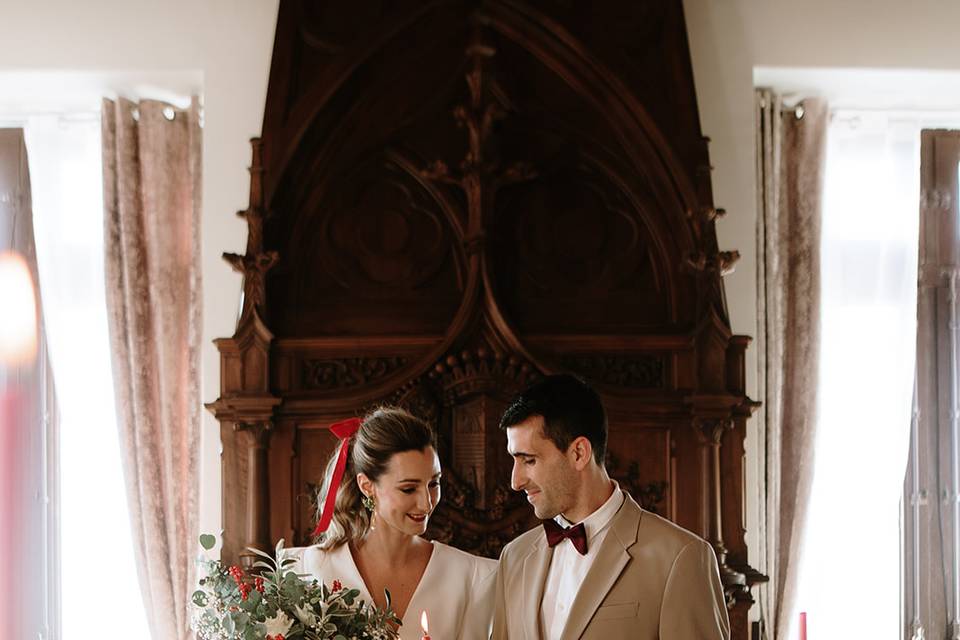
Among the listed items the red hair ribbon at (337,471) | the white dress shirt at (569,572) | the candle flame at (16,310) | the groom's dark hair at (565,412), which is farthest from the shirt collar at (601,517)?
the candle flame at (16,310)

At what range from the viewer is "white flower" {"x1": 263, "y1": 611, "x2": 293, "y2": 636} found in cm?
242

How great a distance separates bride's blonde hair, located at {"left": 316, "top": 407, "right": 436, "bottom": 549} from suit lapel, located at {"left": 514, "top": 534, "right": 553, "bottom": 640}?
1.74 ft

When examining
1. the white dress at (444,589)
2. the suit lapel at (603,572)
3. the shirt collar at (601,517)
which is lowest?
the white dress at (444,589)

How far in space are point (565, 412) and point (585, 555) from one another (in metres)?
0.35

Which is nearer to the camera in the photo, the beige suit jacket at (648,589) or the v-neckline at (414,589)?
the beige suit jacket at (648,589)

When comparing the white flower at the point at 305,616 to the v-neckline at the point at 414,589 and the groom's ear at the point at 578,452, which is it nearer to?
the v-neckline at the point at 414,589

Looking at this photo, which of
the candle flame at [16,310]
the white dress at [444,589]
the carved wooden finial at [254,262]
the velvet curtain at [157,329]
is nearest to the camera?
the white dress at [444,589]

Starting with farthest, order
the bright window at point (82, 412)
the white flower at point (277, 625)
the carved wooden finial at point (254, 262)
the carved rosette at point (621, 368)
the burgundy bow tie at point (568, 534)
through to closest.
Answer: the bright window at point (82, 412)
the carved rosette at point (621, 368)
the carved wooden finial at point (254, 262)
the burgundy bow tie at point (568, 534)
the white flower at point (277, 625)

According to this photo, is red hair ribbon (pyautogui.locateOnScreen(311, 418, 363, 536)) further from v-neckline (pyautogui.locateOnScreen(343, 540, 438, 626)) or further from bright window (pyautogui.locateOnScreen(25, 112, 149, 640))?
bright window (pyautogui.locateOnScreen(25, 112, 149, 640))

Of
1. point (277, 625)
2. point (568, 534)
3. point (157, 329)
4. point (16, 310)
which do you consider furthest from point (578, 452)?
point (16, 310)

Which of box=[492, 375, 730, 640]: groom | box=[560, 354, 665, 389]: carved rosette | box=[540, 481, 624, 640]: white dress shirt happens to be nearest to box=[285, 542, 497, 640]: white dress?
box=[492, 375, 730, 640]: groom

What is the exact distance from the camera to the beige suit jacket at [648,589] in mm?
2484

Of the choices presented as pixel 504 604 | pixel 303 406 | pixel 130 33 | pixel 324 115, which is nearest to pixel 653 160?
pixel 324 115

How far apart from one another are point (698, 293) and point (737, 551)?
904 mm
